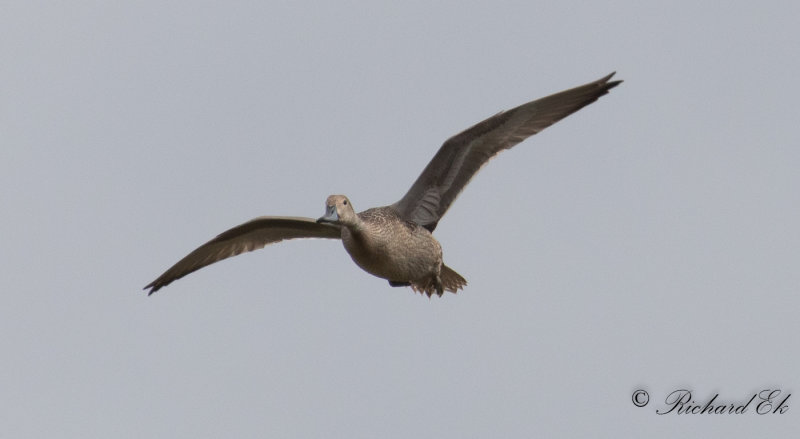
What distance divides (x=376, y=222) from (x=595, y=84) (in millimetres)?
2586

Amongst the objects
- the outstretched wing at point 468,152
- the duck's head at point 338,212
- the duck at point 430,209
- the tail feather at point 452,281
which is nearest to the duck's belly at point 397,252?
the duck at point 430,209

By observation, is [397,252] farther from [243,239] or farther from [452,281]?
[243,239]

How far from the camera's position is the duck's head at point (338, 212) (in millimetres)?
11953

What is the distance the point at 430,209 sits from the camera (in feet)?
44.1

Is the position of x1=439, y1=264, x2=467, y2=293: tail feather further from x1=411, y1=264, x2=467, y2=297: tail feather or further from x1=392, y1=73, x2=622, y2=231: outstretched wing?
x1=392, y1=73, x2=622, y2=231: outstretched wing

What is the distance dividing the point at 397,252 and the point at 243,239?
2350 millimetres

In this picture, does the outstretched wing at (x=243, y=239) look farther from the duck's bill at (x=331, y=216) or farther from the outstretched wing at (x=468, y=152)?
the duck's bill at (x=331, y=216)

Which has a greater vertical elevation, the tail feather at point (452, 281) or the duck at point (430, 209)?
the duck at point (430, 209)

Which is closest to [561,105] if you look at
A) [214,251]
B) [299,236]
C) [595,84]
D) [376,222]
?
[595,84]

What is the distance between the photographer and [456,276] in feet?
46.3

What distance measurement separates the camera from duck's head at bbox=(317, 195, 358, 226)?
12.0m

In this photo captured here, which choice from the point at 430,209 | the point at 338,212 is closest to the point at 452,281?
the point at 430,209

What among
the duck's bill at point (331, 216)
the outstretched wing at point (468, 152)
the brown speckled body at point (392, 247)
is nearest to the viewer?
the duck's bill at point (331, 216)

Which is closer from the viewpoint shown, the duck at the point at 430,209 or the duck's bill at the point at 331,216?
the duck's bill at the point at 331,216
